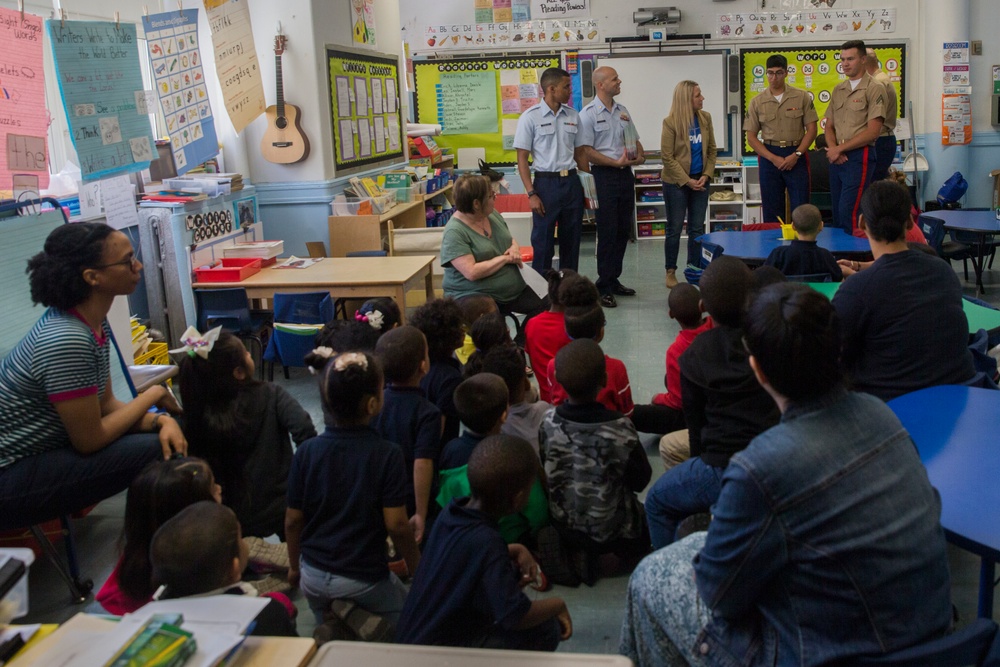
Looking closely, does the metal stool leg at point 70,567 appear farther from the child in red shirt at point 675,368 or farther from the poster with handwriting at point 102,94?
the child in red shirt at point 675,368

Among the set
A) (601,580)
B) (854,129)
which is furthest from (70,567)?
(854,129)

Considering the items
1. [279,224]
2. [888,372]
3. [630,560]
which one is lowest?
[630,560]

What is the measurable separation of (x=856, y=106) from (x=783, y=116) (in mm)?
606

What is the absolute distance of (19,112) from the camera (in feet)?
12.1

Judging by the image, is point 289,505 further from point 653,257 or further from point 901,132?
point 901,132

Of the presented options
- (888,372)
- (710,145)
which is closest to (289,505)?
(888,372)

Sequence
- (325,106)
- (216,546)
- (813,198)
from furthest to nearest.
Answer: (813,198)
(325,106)
(216,546)

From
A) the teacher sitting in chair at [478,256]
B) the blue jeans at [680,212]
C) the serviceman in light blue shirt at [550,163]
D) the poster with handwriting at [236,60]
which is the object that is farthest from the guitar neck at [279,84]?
the blue jeans at [680,212]

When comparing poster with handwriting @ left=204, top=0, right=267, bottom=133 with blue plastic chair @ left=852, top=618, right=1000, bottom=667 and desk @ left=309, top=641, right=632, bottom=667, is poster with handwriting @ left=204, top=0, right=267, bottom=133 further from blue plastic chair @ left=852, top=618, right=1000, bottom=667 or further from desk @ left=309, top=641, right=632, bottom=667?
blue plastic chair @ left=852, top=618, right=1000, bottom=667

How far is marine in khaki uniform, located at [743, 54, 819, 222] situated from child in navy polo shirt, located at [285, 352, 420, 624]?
→ 539 cm

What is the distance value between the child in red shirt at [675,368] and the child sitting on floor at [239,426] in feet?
4.89

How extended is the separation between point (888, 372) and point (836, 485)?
55.4 inches

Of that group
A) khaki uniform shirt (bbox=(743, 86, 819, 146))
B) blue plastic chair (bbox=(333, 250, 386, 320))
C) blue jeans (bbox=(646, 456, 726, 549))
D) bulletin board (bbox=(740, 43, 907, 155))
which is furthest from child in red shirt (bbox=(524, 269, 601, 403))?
bulletin board (bbox=(740, 43, 907, 155))

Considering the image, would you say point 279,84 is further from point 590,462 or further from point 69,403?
point 590,462
